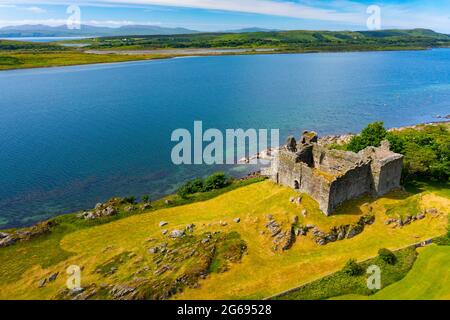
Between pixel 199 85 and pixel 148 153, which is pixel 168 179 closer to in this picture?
pixel 148 153

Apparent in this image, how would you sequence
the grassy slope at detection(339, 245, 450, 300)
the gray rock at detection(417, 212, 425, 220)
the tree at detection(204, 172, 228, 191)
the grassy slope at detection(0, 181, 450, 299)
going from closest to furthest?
the grassy slope at detection(339, 245, 450, 300), the grassy slope at detection(0, 181, 450, 299), the gray rock at detection(417, 212, 425, 220), the tree at detection(204, 172, 228, 191)

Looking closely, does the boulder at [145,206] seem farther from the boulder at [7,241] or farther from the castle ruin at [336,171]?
the castle ruin at [336,171]

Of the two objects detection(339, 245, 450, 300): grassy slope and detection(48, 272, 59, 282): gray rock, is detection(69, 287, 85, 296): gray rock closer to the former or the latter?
detection(48, 272, 59, 282): gray rock

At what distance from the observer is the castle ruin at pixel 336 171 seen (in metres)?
39.8

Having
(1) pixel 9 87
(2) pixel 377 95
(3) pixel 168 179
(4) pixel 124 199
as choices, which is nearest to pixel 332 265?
(4) pixel 124 199

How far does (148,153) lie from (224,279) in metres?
44.0

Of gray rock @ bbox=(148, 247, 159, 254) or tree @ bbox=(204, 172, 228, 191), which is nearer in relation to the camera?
gray rock @ bbox=(148, 247, 159, 254)

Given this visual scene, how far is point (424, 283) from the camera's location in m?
31.3

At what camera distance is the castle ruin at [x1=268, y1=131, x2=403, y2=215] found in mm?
39812

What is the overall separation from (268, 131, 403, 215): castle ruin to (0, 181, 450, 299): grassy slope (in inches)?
53.0

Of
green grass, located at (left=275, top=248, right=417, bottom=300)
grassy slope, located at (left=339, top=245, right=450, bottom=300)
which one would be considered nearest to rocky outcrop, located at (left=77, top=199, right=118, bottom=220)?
green grass, located at (left=275, top=248, right=417, bottom=300)

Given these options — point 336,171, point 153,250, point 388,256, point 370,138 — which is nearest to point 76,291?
point 153,250

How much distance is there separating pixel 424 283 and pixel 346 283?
6783mm

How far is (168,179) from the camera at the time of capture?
6141 centimetres
